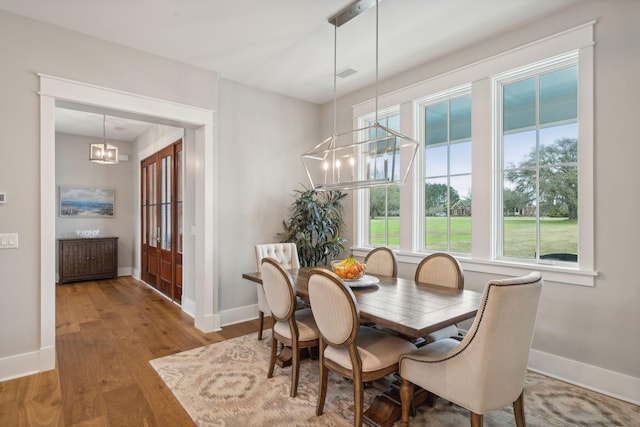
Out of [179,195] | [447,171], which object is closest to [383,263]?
[447,171]

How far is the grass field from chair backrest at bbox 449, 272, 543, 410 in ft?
4.99

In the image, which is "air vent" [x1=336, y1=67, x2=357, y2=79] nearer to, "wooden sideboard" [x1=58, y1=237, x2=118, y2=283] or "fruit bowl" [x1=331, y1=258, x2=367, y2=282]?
"fruit bowl" [x1=331, y1=258, x2=367, y2=282]

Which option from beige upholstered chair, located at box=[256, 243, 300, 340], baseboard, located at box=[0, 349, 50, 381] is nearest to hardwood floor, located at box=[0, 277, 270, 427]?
baseboard, located at box=[0, 349, 50, 381]

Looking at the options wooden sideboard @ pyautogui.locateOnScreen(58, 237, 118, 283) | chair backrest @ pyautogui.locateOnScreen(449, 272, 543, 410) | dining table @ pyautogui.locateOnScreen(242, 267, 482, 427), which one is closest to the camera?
chair backrest @ pyautogui.locateOnScreen(449, 272, 543, 410)

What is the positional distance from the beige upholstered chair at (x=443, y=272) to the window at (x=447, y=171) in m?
0.76

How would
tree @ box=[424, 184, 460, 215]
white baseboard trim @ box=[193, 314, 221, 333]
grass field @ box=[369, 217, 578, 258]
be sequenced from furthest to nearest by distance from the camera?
white baseboard trim @ box=[193, 314, 221, 333] < tree @ box=[424, 184, 460, 215] < grass field @ box=[369, 217, 578, 258]

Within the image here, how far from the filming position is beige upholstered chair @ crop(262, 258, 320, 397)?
2.39 metres

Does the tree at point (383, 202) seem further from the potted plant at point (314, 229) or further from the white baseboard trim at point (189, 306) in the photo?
the white baseboard trim at point (189, 306)

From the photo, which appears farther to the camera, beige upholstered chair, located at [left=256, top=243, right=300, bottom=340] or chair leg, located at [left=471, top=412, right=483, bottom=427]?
beige upholstered chair, located at [left=256, top=243, right=300, bottom=340]

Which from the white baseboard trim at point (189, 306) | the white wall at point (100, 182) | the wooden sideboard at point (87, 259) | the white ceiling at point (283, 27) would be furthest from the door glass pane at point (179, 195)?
the white wall at point (100, 182)

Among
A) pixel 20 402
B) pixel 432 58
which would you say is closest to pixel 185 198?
pixel 20 402

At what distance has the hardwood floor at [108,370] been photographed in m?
2.22

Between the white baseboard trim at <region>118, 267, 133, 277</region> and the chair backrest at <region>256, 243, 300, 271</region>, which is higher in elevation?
the chair backrest at <region>256, 243, 300, 271</region>

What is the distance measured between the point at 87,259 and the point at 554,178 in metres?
7.50
